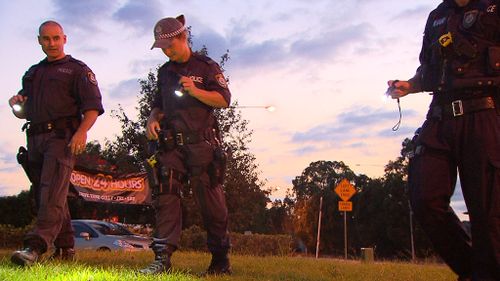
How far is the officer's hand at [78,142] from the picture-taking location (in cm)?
571

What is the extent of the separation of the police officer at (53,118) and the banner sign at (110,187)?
44.4 ft

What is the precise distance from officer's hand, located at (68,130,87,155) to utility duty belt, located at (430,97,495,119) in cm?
318

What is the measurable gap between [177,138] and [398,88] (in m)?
1.97

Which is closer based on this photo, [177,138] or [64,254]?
[177,138]

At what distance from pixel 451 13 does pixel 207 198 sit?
252cm

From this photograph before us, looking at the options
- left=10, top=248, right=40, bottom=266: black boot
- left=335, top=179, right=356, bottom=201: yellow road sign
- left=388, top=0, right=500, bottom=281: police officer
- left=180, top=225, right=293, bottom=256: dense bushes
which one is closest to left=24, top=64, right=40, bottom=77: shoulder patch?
left=10, top=248, right=40, bottom=266: black boot

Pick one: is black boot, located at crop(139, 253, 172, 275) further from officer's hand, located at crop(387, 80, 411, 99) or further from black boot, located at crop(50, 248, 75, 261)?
officer's hand, located at crop(387, 80, 411, 99)

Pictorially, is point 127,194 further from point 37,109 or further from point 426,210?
point 426,210

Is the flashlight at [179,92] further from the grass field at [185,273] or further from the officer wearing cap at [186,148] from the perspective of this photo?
the grass field at [185,273]

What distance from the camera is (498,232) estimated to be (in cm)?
395

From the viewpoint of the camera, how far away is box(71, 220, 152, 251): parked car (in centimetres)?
1853

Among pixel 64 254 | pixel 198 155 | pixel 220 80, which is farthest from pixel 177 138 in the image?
pixel 64 254

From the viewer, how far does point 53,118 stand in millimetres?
5918

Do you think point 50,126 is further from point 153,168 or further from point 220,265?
point 220,265
